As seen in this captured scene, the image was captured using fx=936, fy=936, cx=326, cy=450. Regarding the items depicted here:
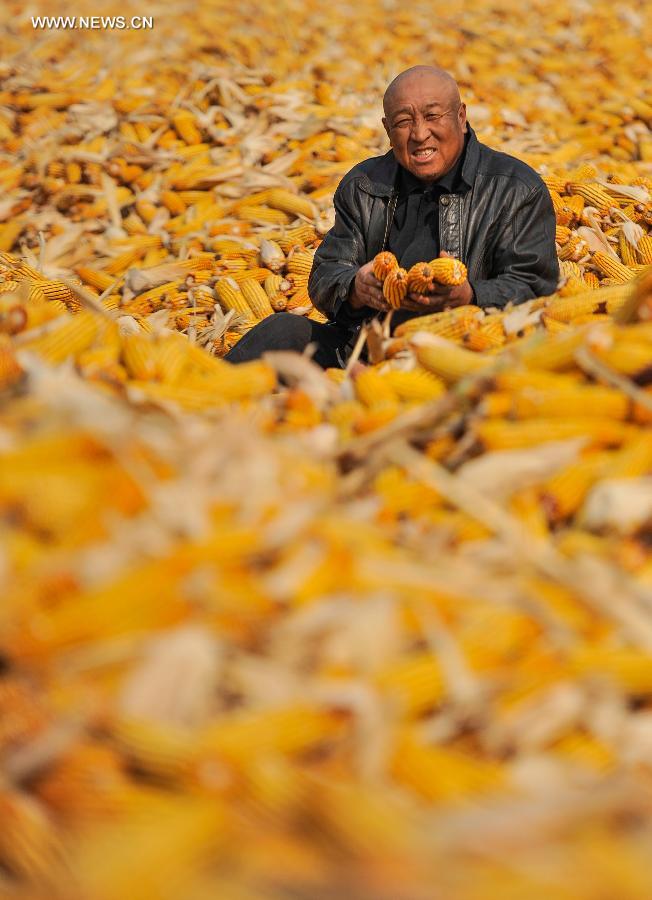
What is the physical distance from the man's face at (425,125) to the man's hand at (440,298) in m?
0.81

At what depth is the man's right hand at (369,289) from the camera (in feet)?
15.1

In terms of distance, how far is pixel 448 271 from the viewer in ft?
13.8

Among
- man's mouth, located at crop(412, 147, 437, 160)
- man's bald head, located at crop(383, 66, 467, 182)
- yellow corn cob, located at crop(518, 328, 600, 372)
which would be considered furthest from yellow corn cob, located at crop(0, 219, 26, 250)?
yellow corn cob, located at crop(518, 328, 600, 372)

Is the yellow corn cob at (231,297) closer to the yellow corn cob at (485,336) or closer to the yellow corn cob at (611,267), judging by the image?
the yellow corn cob at (611,267)

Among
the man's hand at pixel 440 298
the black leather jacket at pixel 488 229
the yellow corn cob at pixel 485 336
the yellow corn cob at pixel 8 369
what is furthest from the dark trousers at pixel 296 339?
the yellow corn cob at pixel 8 369

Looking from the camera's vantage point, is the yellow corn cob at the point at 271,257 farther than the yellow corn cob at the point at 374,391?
Yes

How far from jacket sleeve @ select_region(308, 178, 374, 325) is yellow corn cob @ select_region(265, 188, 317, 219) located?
232cm

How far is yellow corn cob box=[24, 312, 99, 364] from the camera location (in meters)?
3.23

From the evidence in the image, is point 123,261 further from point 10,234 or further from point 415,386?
point 415,386

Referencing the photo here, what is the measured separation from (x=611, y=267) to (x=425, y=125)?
80.4 inches

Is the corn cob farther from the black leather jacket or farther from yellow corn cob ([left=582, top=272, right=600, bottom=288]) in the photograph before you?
yellow corn cob ([left=582, top=272, right=600, bottom=288])

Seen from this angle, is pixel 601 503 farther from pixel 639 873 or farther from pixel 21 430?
pixel 21 430

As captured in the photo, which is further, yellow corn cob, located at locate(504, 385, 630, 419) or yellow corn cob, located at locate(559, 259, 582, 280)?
yellow corn cob, located at locate(559, 259, 582, 280)

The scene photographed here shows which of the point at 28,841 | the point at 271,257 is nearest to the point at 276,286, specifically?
A: the point at 271,257
